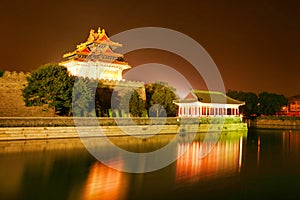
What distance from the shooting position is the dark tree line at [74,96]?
22.4 meters

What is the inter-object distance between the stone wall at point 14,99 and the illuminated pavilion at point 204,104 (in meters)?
14.1

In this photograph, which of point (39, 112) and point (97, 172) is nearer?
point (97, 172)

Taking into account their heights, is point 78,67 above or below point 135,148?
above

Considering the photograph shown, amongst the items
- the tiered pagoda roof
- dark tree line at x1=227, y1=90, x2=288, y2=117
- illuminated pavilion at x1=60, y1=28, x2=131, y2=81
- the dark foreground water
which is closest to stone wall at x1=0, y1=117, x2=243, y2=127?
the dark foreground water

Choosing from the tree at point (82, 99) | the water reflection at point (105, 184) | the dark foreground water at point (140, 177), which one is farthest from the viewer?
the tree at point (82, 99)

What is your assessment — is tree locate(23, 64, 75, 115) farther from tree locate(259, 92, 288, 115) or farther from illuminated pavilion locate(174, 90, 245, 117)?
tree locate(259, 92, 288, 115)

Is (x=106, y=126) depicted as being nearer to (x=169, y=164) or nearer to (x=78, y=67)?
(x=169, y=164)

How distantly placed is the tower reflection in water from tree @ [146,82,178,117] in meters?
13.0

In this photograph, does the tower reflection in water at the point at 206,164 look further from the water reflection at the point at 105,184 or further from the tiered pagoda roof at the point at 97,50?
the tiered pagoda roof at the point at 97,50

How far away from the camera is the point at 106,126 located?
846 inches

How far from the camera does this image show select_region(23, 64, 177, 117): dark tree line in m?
22.4

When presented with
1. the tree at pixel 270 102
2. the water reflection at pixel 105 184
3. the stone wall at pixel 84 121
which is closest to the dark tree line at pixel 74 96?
the stone wall at pixel 84 121

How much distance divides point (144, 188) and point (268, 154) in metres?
10.5

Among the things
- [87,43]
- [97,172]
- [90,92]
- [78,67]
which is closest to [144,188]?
[97,172]
